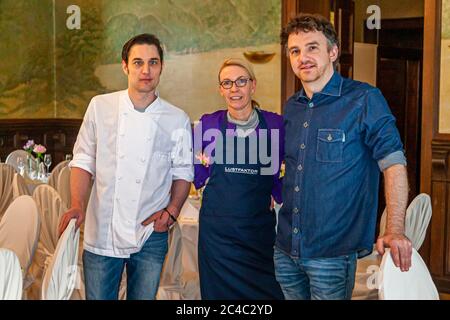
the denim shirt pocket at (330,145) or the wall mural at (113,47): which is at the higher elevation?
the wall mural at (113,47)

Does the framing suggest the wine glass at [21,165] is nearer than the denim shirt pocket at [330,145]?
No

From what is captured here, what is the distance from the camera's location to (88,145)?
2486 millimetres

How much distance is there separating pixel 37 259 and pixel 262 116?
1.81 m

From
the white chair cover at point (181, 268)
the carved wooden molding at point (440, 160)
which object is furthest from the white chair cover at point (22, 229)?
the carved wooden molding at point (440, 160)

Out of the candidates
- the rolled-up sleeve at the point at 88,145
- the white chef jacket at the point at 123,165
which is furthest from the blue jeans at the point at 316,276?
the rolled-up sleeve at the point at 88,145

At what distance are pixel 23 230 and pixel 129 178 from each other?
1.06 m

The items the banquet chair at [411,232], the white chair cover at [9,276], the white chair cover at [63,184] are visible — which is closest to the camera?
the white chair cover at [9,276]

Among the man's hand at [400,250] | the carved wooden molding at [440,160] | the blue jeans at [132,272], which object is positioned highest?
the carved wooden molding at [440,160]

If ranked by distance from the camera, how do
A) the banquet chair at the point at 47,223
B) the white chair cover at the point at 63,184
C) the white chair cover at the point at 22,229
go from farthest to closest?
1. the white chair cover at the point at 63,184
2. the banquet chair at the point at 47,223
3. the white chair cover at the point at 22,229

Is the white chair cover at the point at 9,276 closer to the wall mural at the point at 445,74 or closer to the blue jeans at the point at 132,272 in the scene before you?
the blue jeans at the point at 132,272

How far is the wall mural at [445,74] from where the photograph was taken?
478cm

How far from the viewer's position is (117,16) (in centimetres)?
789
